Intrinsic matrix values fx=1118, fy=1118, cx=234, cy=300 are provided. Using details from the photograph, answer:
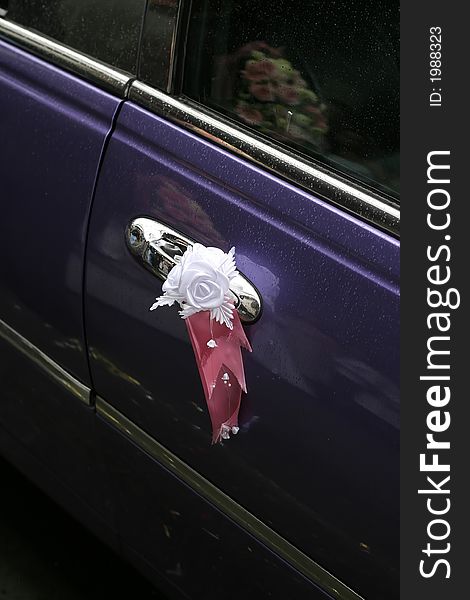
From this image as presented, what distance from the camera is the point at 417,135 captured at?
1.50 meters

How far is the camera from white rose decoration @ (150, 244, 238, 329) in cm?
157

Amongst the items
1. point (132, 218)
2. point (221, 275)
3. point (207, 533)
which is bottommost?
point (207, 533)

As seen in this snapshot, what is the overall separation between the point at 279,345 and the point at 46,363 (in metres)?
0.61

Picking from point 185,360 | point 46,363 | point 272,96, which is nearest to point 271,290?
point 185,360

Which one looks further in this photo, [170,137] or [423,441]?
[170,137]

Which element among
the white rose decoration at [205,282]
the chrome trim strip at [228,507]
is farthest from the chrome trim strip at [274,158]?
the chrome trim strip at [228,507]

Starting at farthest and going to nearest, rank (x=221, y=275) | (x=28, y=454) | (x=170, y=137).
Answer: (x=28, y=454), (x=170, y=137), (x=221, y=275)

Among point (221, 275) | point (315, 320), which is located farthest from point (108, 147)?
point (315, 320)

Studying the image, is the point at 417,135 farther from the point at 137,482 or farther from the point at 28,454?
the point at 28,454

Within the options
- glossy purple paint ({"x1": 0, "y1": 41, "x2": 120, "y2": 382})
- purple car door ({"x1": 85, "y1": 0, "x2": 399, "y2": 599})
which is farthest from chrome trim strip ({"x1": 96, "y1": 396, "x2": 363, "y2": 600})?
glossy purple paint ({"x1": 0, "y1": 41, "x2": 120, "y2": 382})

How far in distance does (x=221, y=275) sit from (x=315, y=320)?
0.15 m

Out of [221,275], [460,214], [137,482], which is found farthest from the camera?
[137,482]

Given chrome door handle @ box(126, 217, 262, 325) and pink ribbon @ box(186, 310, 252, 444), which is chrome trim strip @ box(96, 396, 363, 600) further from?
chrome door handle @ box(126, 217, 262, 325)

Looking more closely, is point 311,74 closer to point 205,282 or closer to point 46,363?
point 205,282
